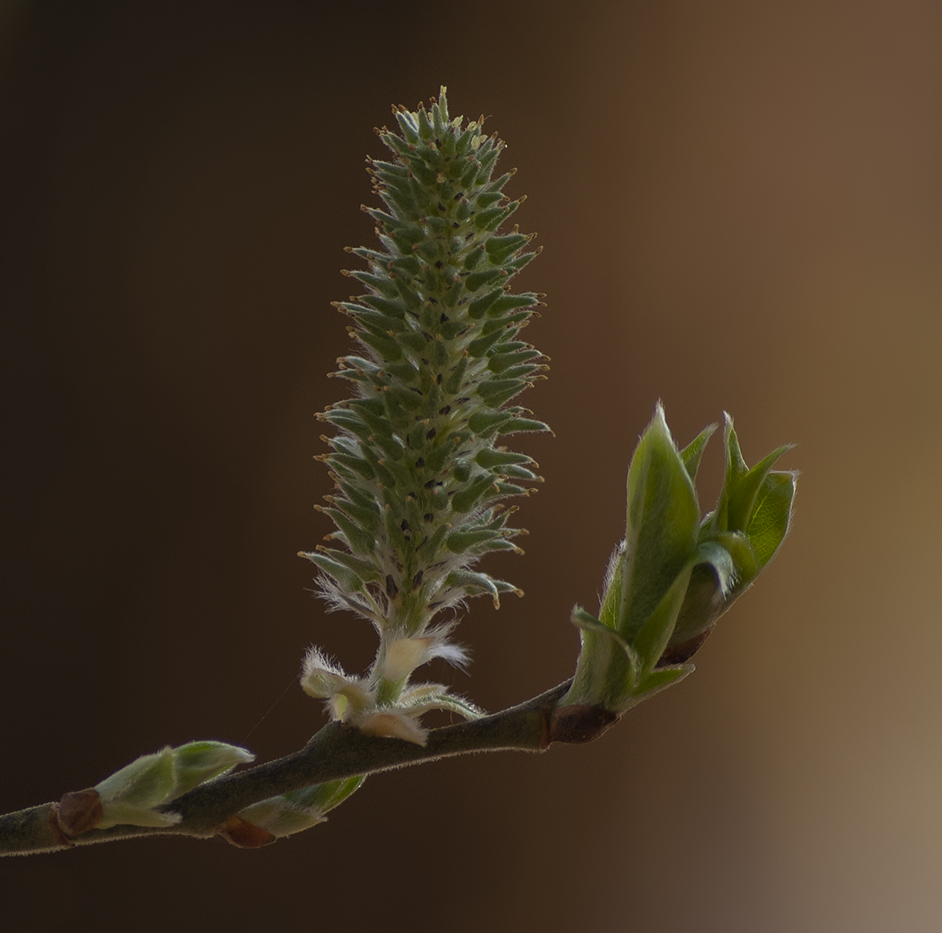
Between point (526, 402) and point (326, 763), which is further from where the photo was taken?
point (526, 402)

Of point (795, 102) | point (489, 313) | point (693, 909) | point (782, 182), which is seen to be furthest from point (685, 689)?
Result: point (489, 313)

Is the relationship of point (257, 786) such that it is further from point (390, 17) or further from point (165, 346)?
point (390, 17)

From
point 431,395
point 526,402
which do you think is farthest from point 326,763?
point 526,402

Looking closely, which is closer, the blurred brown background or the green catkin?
the green catkin

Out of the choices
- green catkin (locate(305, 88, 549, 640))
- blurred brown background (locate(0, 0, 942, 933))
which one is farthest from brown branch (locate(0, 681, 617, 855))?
blurred brown background (locate(0, 0, 942, 933))

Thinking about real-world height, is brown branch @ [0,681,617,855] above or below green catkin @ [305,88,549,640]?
below

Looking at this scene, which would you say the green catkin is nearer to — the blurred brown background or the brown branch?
the brown branch

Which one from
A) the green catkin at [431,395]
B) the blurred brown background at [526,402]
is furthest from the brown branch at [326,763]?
the blurred brown background at [526,402]

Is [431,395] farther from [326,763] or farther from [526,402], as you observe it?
[526,402]
